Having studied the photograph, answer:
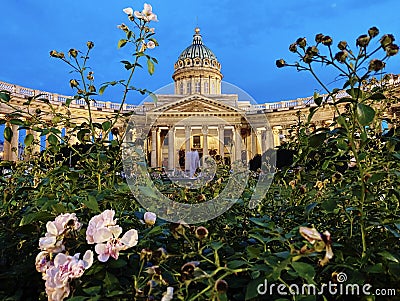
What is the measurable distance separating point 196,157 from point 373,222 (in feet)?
17.3

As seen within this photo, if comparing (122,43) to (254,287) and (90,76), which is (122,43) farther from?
(254,287)

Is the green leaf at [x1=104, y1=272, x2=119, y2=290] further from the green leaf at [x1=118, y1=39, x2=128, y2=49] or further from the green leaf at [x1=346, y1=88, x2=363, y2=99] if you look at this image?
the green leaf at [x1=118, y1=39, x2=128, y2=49]

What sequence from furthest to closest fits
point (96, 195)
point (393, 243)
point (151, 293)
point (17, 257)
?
point (17, 257), point (96, 195), point (393, 243), point (151, 293)

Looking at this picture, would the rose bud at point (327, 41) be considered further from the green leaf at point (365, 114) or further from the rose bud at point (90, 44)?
the rose bud at point (90, 44)

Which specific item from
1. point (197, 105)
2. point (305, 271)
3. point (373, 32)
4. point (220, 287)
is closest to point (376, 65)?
point (373, 32)

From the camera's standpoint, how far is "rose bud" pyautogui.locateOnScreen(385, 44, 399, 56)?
1.32 m

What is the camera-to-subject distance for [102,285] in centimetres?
117

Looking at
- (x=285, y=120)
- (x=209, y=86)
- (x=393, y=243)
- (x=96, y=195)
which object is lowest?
(x=393, y=243)

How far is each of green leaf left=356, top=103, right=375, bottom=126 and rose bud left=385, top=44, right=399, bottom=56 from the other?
27 cm

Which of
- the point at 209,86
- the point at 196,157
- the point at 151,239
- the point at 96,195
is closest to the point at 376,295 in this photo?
the point at 151,239

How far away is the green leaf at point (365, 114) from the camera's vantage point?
1.18 metres

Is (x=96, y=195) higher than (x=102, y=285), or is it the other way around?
(x=96, y=195)

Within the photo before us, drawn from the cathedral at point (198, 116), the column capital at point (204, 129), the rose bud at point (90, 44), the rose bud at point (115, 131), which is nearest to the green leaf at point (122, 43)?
the rose bud at point (90, 44)

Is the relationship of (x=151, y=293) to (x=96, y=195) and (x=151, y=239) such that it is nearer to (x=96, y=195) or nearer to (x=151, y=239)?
(x=151, y=239)
